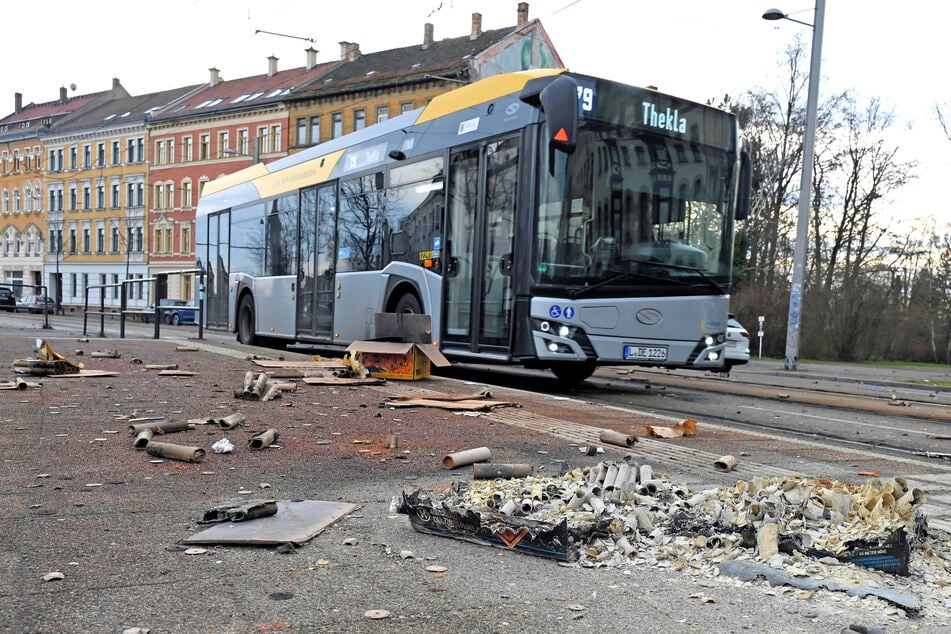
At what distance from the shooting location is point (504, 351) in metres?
10.9

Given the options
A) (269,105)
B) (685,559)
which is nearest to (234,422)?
(685,559)

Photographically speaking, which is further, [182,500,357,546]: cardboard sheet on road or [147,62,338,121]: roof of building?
[147,62,338,121]: roof of building

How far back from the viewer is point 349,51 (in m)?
65.1

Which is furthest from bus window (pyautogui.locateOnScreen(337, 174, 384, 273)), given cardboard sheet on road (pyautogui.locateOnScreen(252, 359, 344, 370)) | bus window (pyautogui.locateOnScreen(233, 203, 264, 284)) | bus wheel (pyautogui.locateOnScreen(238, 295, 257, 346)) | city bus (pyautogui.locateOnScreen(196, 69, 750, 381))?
bus wheel (pyautogui.locateOnScreen(238, 295, 257, 346))

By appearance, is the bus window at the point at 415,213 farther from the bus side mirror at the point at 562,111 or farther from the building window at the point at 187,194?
the building window at the point at 187,194

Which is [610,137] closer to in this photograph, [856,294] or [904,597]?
[904,597]

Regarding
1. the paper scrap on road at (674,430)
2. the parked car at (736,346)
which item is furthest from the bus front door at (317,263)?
the parked car at (736,346)

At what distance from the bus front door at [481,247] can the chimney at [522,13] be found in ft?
158

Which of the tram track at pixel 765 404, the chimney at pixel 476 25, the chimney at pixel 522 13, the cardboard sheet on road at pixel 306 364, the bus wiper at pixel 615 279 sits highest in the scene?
the chimney at pixel 522 13

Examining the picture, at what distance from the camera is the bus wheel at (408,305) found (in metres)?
12.9

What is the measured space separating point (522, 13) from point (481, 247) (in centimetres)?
4960

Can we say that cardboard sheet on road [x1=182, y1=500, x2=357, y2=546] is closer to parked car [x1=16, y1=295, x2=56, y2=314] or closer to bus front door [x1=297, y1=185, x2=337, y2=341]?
bus front door [x1=297, y1=185, x2=337, y2=341]

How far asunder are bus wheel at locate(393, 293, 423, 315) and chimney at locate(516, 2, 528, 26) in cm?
4742

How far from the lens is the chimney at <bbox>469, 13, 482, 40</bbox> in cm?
5703
